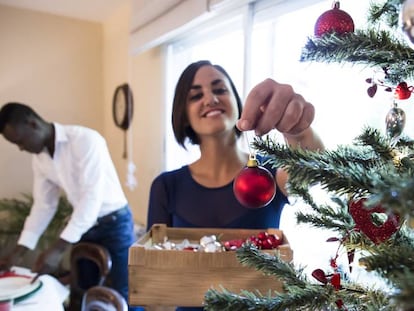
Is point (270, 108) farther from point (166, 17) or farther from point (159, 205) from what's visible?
point (166, 17)

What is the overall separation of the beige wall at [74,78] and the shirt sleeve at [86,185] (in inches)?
22.2

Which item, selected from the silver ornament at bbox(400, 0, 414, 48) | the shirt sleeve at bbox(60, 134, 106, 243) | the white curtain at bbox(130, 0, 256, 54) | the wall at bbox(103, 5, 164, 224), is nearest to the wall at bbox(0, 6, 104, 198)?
the wall at bbox(103, 5, 164, 224)

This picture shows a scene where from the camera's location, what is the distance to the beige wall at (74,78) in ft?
7.75

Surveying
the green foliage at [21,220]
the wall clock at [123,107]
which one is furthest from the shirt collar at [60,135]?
the green foliage at [21,220]

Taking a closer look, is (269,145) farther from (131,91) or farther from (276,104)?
(131,91)

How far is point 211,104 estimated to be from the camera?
3.01 ft

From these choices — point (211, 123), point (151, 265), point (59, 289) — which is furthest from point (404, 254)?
point (59, 289)

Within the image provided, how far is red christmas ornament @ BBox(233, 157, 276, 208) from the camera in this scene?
1.48 ft

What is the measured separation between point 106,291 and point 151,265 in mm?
600

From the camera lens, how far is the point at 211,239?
693mm

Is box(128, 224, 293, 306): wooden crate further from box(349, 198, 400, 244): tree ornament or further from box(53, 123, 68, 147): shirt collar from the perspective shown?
box(53, 123, 68, 147): shirt collar

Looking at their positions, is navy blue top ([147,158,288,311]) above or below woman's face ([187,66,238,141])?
below

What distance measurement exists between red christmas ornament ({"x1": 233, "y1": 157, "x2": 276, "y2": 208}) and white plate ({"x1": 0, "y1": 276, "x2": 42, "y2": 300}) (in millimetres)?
973

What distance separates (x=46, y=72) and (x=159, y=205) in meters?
2.16
